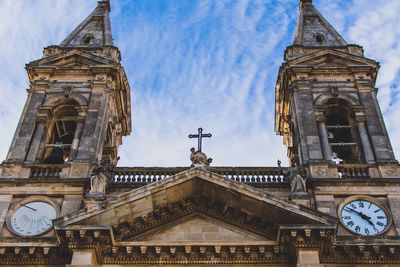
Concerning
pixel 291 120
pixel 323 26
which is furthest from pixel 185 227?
pixel 323 26

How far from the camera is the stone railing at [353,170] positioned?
2059cm

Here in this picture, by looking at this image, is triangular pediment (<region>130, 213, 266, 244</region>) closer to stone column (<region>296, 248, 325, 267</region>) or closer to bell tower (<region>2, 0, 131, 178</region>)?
stone column (<region>296, 248, 325, 267</region>)

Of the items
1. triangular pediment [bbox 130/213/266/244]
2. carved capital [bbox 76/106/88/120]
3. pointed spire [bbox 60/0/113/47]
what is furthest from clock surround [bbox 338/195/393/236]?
pointed spire [bbox 60/0/113/47]

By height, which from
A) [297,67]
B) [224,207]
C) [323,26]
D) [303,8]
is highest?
[303,8]

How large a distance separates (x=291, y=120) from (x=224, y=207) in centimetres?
749

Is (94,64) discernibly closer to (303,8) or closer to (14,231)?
(14,231)

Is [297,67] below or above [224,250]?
above

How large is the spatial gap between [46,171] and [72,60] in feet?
18.9

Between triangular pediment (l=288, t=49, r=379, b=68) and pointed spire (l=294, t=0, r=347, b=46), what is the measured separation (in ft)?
5.64

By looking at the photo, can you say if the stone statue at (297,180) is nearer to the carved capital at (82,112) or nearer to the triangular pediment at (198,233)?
the triangular pediment at (198,233)

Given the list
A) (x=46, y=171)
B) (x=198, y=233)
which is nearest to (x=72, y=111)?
(x=46, y=171)

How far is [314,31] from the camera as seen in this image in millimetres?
27875

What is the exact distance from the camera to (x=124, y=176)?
68.0 ft

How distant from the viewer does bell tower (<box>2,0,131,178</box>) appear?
21.5 m
